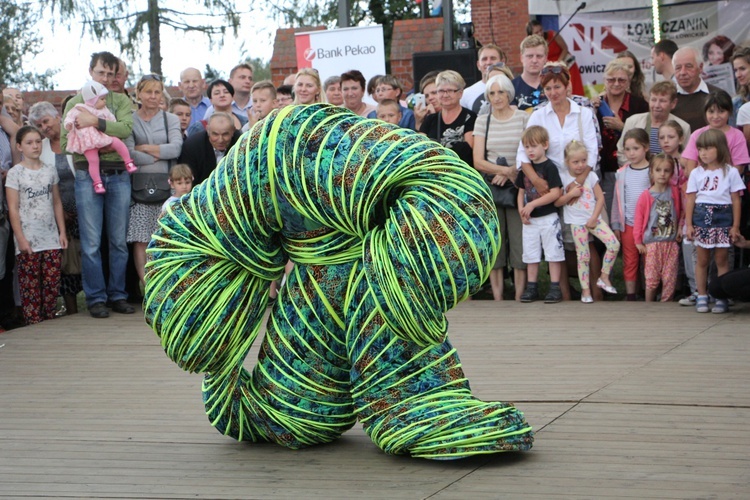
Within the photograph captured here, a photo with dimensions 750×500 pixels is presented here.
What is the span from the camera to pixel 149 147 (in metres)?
8.00

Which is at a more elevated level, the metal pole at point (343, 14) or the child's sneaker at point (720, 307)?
the metal pole at point (343, 14)

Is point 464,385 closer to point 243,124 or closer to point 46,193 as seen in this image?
point 46,193

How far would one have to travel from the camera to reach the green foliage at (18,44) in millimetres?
18719

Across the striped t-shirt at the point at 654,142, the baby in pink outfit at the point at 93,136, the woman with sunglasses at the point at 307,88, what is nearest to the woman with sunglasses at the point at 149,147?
the baby in pink outfit at the point at 93,136

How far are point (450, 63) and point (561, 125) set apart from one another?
3645 mm

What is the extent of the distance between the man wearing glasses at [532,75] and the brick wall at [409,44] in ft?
18.0

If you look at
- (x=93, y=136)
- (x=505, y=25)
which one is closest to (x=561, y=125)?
(x=93, y=136)

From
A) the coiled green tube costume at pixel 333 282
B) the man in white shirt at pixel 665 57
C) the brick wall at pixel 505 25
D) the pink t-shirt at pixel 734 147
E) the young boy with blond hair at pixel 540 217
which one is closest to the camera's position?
the coiled green tube costume at pixel 333 282

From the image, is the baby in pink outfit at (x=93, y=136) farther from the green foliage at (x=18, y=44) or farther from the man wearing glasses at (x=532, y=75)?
the green foliage at (x=18, y=44)

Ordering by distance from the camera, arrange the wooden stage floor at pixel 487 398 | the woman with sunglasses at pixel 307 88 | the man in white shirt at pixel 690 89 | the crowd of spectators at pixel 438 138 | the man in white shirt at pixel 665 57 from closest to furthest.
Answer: the wooden stage floor at pixel 487 398
the crowd of spectators at pixel 438 138
the man in white shirt at pixel 690 89
the woman with sunglasses at pixel 307 88
the man in white shirt at pixel 665 57

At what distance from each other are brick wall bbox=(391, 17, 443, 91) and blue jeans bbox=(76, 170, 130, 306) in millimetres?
6638

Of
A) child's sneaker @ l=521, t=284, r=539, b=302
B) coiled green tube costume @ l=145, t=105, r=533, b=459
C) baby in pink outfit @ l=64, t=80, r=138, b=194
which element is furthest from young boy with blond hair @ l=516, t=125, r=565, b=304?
coiled green tube costume @ l=145, t=105, r=533, b=459

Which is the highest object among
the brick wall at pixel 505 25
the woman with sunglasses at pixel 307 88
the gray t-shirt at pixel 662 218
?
the brick wall at pixel 505 25

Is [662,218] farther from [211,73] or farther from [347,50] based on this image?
[211,73]
